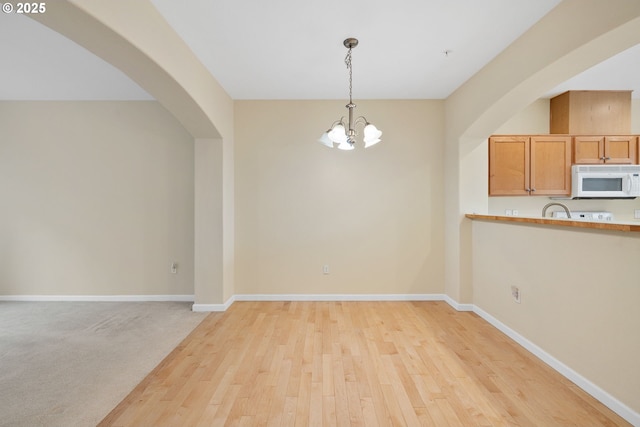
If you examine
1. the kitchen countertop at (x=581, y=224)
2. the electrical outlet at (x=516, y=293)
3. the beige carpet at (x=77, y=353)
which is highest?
the kitchen countertop at (x=581, y=224)

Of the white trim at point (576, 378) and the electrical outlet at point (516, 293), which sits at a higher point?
the electrical outlet at point (516, 293)

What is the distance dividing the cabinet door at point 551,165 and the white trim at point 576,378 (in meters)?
2.05

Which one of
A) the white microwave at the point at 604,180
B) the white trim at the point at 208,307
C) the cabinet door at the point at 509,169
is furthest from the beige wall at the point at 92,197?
the white microwave at the point at 604,180

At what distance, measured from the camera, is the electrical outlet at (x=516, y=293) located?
288 cm

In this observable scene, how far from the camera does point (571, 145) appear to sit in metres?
3.99

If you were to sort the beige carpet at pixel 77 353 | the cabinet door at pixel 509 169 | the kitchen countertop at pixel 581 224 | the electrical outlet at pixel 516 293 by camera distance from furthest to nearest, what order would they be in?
the cabinet door at pixel 509 169 < the electrical outlet at pixel 516 293 < the beige carpet at pixel 77 353 < the kitchen countertop at pixel 581 224

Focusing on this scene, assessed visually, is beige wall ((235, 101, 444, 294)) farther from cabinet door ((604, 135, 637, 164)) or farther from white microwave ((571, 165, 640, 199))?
cabinet door ((604, 135, 637, 164))

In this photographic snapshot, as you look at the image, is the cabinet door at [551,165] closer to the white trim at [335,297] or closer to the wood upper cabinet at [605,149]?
the wood upper cabinet at [605,149]

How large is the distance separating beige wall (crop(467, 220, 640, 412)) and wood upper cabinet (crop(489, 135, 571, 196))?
41.9 inches

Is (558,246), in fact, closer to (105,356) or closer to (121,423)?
(121,423)

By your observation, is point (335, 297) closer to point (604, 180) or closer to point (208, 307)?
point (208, 307)

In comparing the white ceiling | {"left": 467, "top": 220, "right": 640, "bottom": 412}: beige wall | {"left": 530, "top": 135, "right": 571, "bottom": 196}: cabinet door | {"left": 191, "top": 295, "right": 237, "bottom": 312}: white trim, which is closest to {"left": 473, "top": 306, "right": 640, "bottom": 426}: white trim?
{"left": 467, "top": 220, "right": 640, "bottom": 412}: beige wall

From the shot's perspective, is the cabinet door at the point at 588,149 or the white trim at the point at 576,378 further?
the cabinet door at the point at 588,149

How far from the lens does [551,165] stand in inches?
156
